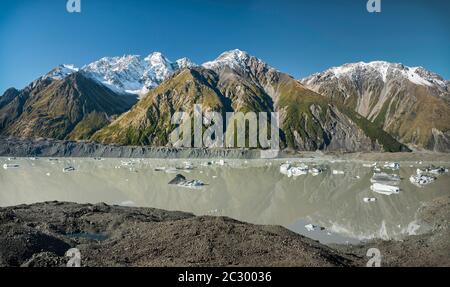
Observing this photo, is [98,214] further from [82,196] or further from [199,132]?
[199,132]

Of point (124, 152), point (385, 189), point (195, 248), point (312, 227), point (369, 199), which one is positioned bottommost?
point (312, 227)

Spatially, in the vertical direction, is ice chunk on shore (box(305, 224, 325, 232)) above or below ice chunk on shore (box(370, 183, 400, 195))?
below

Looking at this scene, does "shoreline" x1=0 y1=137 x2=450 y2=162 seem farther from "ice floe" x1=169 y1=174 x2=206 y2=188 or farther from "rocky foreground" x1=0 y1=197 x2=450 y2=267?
"rocky foreground" x1=0 y1=197 x2=450 y2=267

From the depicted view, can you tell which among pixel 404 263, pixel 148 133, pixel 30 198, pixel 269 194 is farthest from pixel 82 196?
pixel 148 133

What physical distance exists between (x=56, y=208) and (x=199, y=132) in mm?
154239

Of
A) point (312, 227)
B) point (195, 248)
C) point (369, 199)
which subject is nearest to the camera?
point (195, 248)

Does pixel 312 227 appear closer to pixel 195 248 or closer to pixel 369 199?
pixel 195 248

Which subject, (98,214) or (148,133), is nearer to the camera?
(98,214)

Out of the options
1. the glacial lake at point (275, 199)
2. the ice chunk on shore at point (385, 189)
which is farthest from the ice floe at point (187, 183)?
the ice chunk on shore at point (385, 189)

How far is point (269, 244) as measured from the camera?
59.8ft

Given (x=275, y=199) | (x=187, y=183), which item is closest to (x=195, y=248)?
(x=275, y=199)

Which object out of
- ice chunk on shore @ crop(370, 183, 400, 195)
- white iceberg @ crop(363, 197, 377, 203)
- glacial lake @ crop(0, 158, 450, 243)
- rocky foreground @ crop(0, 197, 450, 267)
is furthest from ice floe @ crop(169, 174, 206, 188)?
rocky foreground @ crop(0, 197, 450, 267)

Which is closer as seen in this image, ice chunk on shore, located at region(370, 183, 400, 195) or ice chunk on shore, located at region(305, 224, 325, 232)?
ice chunk on shore, located at region(305, 224, 325, 232)

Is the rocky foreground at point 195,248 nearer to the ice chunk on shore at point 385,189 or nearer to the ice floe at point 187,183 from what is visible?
the ice chunk on shore at point 385,189
